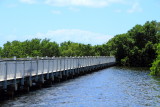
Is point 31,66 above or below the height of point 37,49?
below

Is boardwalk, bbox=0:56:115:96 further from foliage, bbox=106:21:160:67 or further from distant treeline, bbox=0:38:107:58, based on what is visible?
foliage, bbox=106:21:160:67

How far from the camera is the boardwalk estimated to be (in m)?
23.5

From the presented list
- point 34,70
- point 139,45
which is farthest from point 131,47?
point 34,70

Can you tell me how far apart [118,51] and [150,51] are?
10.7m

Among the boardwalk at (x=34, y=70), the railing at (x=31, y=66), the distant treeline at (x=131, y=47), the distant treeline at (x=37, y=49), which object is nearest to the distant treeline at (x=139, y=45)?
the distant treeline at (x=131, y=47)

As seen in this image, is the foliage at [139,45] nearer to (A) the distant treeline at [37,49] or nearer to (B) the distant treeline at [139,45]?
(B) the distant treeline at [139,45]

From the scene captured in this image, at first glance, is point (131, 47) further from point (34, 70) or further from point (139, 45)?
point (34, 70)

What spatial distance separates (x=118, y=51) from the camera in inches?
4035

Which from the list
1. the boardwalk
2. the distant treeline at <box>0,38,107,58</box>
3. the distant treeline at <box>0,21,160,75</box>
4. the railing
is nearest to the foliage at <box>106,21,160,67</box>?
the distant treeline at <box>0,21,160,75</box>

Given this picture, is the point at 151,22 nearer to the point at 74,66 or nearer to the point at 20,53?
the point at 20,53

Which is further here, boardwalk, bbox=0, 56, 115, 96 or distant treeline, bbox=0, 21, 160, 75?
distant treeline, bbox=0, 21, 160, 75

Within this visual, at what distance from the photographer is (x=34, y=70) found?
97.0 ft

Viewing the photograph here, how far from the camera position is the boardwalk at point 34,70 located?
23531 millimetres

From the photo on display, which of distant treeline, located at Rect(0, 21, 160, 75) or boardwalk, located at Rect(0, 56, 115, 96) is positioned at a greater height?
distant treeline, located at Rect(0, 21, 160, 75)
